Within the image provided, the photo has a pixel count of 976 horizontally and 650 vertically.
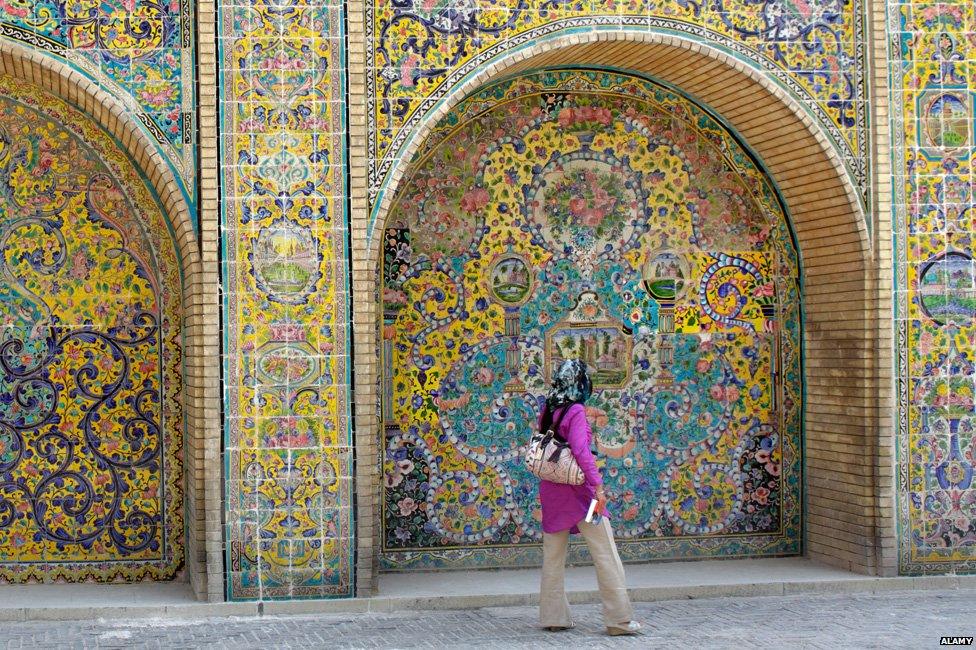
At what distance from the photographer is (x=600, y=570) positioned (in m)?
6.21

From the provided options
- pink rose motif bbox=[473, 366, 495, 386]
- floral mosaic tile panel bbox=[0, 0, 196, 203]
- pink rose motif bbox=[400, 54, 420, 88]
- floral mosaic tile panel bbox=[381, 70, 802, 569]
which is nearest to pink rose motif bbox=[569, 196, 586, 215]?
floral mosaic tile panel bbox=[381, 70, 802, 569]

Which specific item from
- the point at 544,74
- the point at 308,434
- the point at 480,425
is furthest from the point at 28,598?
the point at 544,74

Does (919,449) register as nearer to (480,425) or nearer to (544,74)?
(480,425)

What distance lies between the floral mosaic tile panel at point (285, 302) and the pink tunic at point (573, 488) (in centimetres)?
123

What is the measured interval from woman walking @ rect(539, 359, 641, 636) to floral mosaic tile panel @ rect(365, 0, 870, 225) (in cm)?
160

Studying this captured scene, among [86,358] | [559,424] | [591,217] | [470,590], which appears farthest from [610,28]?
[86,358]

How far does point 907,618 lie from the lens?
21.7 feet

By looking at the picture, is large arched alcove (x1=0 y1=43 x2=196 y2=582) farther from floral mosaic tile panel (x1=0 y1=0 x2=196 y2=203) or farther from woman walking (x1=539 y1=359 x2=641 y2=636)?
woman walking (x1=539 y1=359 x2=641 y2=636)

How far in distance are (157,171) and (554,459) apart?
2.67 metres

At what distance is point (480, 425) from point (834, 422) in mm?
2188

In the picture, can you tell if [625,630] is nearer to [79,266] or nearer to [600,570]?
[600,570]

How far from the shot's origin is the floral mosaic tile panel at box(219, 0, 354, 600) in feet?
22.3

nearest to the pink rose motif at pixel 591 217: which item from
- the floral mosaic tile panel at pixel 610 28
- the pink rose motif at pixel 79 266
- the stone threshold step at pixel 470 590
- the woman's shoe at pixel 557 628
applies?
the floral mosaic tile panel at pixel 610 28

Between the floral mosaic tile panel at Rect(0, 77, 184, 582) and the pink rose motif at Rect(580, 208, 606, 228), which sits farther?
the pink rose motif at Rect(580, 208, 606, 228)
